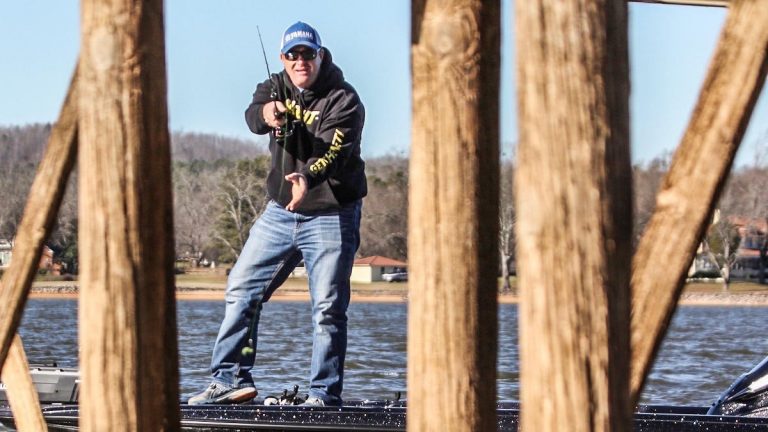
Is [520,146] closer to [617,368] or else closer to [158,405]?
[617,368]

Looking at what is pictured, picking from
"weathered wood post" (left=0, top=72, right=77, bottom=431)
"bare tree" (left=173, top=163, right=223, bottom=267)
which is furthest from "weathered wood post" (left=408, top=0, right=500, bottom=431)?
"bare tree" (left=173, top=163, right=223, bottom=267)

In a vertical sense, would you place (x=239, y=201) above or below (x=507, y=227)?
above

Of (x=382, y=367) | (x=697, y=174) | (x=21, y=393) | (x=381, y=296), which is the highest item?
(x=697, y=174)

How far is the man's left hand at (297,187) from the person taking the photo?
6816 millimetres

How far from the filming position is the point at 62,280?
74.1 m

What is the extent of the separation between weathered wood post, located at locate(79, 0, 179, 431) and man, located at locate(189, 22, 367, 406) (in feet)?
8.80

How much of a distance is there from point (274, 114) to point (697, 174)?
11.7ft

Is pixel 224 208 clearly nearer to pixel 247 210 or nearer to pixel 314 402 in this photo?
pixel 247 210

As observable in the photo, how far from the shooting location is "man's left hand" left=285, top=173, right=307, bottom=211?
682 centimetres

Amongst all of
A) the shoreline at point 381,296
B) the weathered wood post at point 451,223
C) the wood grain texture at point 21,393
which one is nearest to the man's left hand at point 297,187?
the wood grain texture at point 21,393

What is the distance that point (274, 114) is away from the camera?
689cm

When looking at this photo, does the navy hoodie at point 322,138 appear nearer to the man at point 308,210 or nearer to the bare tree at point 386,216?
the man at point 308,210

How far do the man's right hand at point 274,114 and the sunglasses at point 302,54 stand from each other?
230mm

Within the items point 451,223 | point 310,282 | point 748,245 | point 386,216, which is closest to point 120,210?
point 451,223
